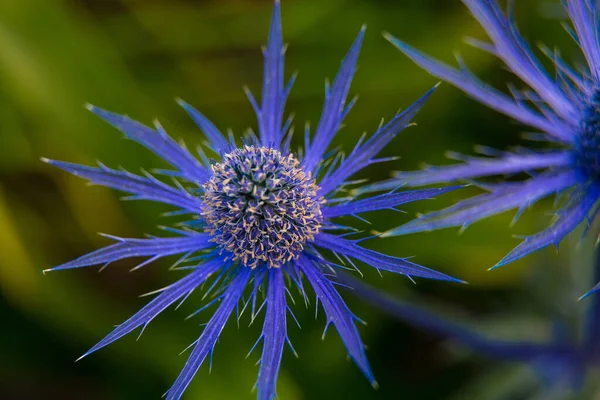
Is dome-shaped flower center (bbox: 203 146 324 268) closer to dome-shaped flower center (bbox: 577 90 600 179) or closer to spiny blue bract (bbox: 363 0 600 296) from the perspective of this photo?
spiny blue bract (bbox: 363 0 600 296)

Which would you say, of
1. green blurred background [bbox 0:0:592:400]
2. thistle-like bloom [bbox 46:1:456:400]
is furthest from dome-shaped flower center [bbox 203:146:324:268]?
green blurred background [bbox 0:0:592:400]

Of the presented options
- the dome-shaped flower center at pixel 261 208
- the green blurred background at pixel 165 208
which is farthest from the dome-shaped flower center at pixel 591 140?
the green blurred background at pixel 165 208

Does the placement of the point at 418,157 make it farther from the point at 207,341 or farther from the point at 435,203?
the point at 207,341

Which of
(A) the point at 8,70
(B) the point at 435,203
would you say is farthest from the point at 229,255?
(A) the point at 8,70

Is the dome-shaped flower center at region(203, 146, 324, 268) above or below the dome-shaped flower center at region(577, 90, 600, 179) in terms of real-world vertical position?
below

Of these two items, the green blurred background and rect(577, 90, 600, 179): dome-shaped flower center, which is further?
the green blurred background

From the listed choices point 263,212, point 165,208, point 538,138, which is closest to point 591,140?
point 538,138

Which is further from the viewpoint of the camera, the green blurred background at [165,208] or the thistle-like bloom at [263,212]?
the green blurred background at [165,208]

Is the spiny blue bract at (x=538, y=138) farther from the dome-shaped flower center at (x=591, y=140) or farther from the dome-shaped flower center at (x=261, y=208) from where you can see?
the dome-shaped flower center at (x=261, y=208)
